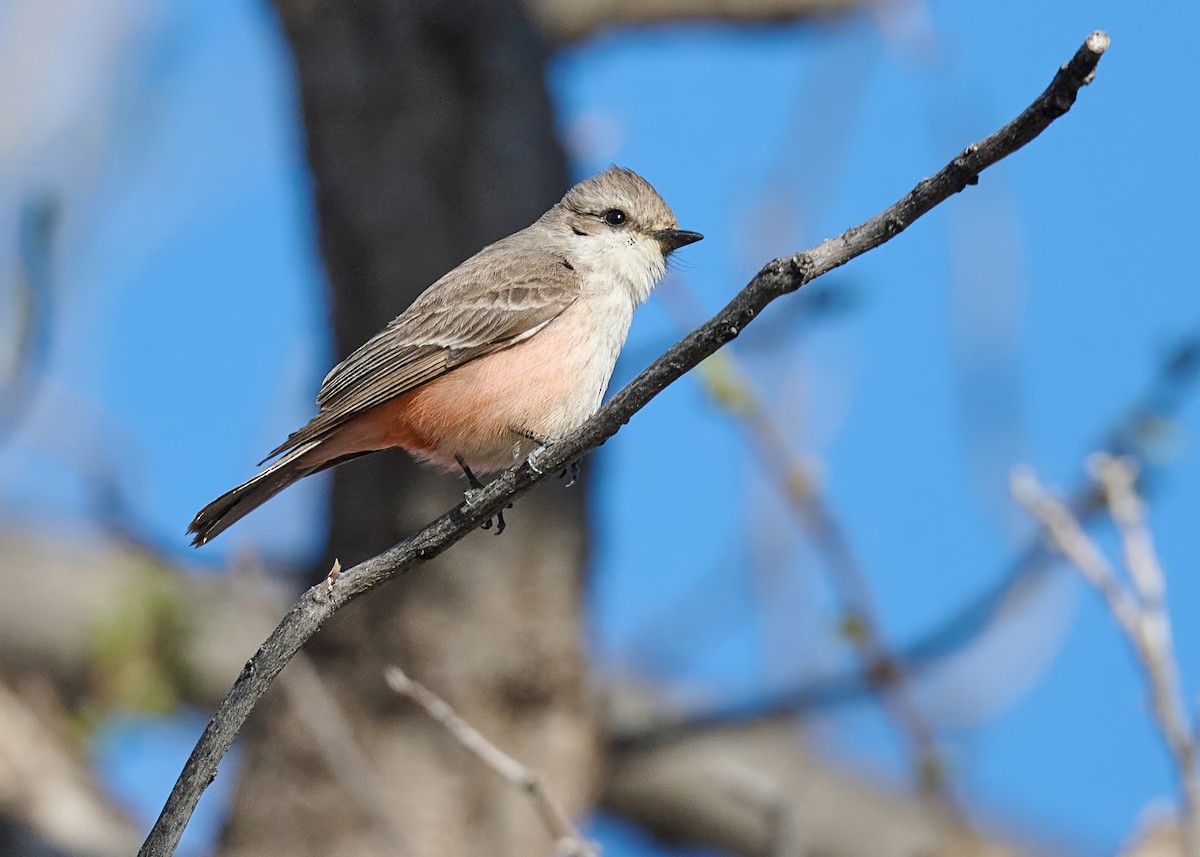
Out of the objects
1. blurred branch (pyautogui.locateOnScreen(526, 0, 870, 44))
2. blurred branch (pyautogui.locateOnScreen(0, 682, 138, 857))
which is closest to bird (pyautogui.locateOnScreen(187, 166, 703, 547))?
blurred branch (pyautogui.locateOnScreen(0, 682, 138, 857))

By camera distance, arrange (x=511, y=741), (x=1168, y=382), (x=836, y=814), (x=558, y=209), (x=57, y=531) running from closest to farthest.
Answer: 1. (x=1168, y=382)
2. (x=558, y=209)
3. (x=511, y=741)
4. (x=836, y=814)
5. (x=57, y=531)

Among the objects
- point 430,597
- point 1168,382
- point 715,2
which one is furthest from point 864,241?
point 715,2

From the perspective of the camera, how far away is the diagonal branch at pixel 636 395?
7.95 feet

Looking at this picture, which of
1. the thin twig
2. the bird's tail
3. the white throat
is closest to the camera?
the thin twig

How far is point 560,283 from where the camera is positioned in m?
5.10

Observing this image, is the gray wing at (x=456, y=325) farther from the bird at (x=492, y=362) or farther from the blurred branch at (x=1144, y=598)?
the blurred branch at (x=1144, y=598)

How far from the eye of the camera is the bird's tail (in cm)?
409

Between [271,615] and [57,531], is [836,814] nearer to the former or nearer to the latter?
[271,615]

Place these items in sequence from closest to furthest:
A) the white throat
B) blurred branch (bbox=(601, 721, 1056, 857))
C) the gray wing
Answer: the gray wing, the white throat, blurred branch (bbox=(601, 721, 1056, 857))

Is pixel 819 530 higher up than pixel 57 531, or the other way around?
pixel 57 531

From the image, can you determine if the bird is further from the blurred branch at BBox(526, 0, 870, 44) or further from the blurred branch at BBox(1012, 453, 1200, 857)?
the blurred branch at BBox(526, 0, 870, 44)

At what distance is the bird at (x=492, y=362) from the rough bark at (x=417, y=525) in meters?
2.25

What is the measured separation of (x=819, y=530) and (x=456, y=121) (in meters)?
3.67

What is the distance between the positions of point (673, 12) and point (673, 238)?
5067mm
